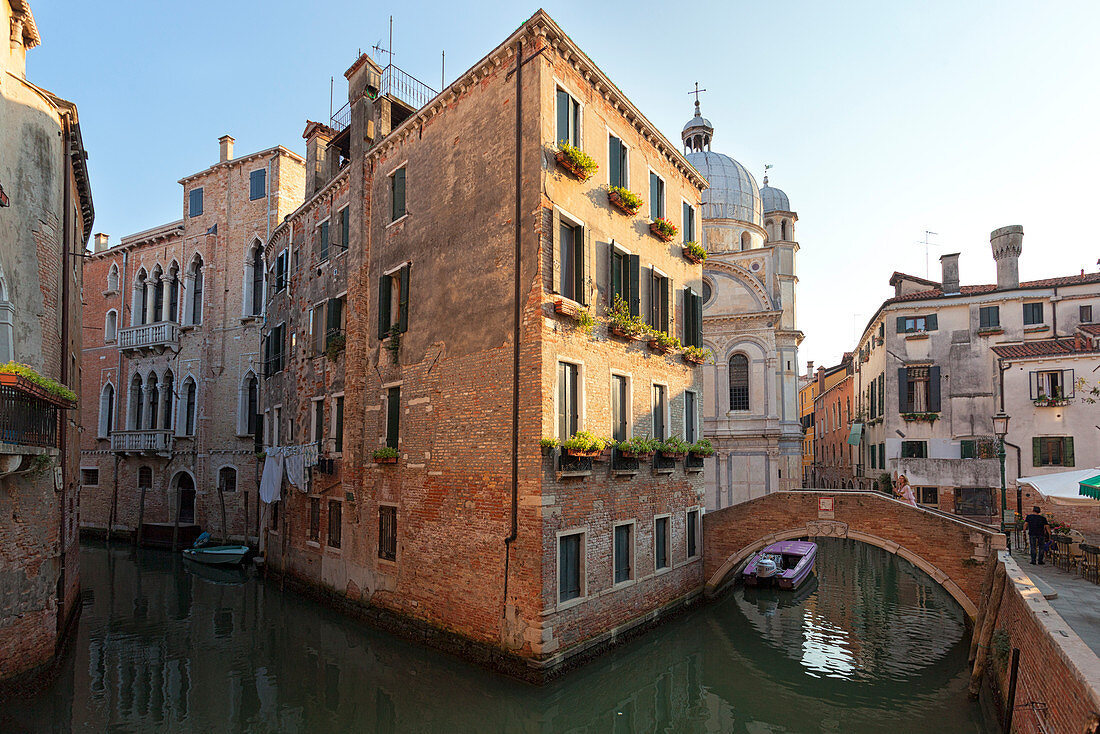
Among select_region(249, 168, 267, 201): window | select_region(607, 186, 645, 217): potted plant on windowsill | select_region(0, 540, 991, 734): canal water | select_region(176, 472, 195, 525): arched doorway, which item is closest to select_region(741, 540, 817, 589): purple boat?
select_region(0, 540, 991, 734): canal water

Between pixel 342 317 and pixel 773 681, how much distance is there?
13.6m

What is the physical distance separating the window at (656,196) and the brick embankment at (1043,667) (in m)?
10.5

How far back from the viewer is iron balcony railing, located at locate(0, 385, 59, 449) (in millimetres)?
8906

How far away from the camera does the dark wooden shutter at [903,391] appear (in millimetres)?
28250

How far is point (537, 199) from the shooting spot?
40.1ft

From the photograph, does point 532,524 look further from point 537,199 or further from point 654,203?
point 654,203

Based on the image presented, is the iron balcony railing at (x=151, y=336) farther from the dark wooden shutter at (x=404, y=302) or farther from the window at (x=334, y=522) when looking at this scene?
the dark wooden shutter at (x=404, y=302)

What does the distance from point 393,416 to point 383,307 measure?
8.62 feet

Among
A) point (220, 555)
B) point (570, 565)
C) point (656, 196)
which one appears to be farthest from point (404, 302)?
point (220, 555)

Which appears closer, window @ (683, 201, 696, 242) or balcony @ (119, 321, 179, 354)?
window @ (683, 201, 696, 242)

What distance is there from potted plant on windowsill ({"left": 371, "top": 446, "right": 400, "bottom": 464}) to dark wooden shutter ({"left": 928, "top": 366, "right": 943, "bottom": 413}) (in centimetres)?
2308

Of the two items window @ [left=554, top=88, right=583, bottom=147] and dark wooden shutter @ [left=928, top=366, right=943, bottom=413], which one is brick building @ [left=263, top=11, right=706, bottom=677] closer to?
window @ [left=554, top=88, right=583, bottom=147]

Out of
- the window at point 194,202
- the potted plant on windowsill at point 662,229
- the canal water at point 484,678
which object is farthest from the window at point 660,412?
the window at point 194,202

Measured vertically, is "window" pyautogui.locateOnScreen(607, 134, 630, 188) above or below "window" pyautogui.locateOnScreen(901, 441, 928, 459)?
above
